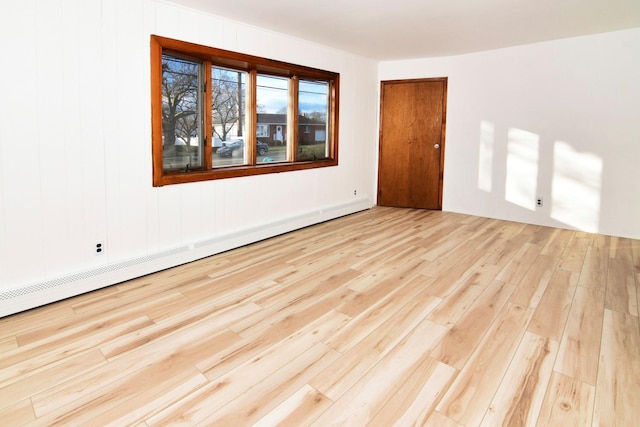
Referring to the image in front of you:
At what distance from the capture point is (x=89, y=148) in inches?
121

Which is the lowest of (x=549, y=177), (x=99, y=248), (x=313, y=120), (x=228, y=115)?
(x=99, y=248)

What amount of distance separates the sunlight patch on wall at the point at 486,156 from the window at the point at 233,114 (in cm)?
217

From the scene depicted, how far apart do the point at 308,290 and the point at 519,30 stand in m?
3.87

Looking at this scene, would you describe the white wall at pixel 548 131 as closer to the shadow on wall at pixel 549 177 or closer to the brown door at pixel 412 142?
the shadow on wall at pixel 549 177

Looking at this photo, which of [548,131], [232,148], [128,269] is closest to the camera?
[128,269]

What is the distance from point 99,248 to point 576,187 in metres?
5.49

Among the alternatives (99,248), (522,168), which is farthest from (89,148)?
(522,168)

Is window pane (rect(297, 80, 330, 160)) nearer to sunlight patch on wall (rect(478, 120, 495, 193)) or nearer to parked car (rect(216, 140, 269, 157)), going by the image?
parked car (rect(216, 140, 269, 157))

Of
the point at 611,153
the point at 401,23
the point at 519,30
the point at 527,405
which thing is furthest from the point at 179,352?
the point at 611,153

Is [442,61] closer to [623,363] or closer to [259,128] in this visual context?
[259,128]

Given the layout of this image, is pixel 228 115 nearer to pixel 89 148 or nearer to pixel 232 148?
pixel 232 148

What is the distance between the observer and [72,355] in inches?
88.7

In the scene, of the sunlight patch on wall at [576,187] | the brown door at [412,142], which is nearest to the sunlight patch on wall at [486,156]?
the brown door at [412,142]

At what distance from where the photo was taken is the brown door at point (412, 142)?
20.4 feet
